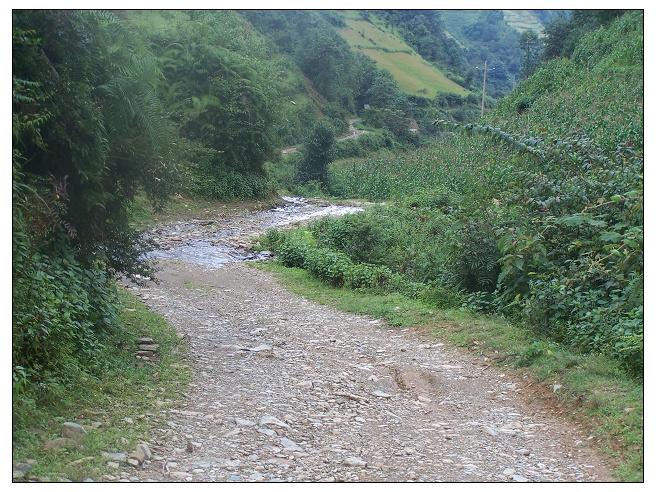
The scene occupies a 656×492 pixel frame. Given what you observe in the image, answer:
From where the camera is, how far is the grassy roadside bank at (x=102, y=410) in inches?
183

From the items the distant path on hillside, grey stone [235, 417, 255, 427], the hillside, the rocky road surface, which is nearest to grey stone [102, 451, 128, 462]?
the rocky road surface

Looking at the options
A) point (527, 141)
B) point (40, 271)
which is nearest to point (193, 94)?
point (527, 141)

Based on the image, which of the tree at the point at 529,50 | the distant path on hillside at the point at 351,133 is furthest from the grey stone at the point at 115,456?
the distant path on hillside at the point at 351,133

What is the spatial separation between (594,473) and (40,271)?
526cm

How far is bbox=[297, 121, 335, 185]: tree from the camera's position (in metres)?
38.8

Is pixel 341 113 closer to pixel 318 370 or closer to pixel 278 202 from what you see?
pixel 278 202

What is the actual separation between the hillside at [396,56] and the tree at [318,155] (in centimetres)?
775

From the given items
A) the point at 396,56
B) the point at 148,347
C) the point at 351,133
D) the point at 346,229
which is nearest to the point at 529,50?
Answer: the point at 396,56

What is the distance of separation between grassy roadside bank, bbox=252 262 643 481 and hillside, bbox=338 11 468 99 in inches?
1265

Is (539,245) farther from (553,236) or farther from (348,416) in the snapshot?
(348,416)

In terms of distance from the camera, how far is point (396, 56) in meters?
50.2

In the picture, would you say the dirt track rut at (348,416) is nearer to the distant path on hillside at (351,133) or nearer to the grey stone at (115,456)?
the grey stone at (115,456)

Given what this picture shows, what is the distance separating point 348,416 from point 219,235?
15400mm

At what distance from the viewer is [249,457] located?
5.21 m
